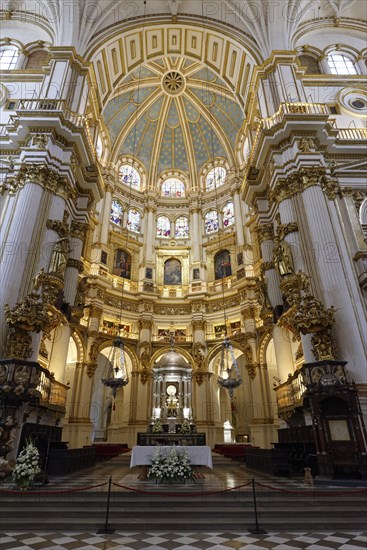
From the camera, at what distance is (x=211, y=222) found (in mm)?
27469

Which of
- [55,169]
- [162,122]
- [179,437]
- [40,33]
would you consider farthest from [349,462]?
[162,122]

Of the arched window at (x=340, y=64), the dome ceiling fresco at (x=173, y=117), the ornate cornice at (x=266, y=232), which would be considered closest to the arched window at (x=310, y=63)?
the arched window at (x=340, y=64)

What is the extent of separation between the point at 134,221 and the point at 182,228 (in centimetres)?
396

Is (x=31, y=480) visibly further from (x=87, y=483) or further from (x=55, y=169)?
(x=55, y=169)

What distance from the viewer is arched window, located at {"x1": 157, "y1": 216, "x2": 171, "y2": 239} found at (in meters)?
27.8

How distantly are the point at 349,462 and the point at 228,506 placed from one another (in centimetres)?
389

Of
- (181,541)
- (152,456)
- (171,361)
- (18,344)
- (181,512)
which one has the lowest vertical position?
(181,541)

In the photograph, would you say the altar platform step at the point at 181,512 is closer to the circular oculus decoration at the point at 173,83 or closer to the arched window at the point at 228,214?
the arched window at the point at 228,214

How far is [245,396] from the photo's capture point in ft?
81.4

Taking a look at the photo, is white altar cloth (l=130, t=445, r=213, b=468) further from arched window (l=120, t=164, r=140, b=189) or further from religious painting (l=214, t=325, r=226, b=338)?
arched window (l=120, t=164, r=140, b=189)

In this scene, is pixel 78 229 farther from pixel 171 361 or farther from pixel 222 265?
pixel 222 265

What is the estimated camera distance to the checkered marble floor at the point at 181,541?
4.88m

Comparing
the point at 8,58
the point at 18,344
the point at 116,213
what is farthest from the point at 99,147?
the point at 18,344

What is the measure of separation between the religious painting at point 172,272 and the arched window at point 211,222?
3627 mm
